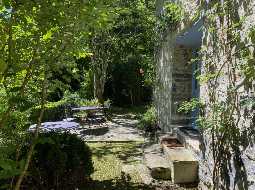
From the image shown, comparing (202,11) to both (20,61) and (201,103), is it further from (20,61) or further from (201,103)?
(20,61)

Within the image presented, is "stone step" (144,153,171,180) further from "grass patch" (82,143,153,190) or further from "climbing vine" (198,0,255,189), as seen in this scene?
"climbing vine" (198,0,255,189)

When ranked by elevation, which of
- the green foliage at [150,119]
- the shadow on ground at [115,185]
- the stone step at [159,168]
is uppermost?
the green foliage at [150,119]

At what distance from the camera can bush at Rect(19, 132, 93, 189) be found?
20.0 feet

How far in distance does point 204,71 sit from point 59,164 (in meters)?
2.69

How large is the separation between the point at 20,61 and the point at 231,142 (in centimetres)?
309

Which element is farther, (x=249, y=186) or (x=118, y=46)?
(x=118, y=46)

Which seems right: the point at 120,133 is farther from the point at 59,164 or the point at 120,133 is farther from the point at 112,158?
the point at 59,164

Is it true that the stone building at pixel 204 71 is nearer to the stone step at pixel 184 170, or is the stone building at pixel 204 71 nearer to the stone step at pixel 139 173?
the stone step at pixel 184 170

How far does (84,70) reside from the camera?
2025 centimetres

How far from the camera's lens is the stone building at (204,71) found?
14.7ft

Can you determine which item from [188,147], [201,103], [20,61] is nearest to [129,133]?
[188,147]

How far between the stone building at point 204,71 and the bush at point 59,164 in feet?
6.49

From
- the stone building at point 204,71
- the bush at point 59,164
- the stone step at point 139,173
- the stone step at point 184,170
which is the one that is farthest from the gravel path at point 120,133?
the bush at point 59,164

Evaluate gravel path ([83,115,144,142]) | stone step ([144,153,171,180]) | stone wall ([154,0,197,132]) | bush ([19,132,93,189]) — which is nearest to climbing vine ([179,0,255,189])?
stone step ([144,153,171,180])
